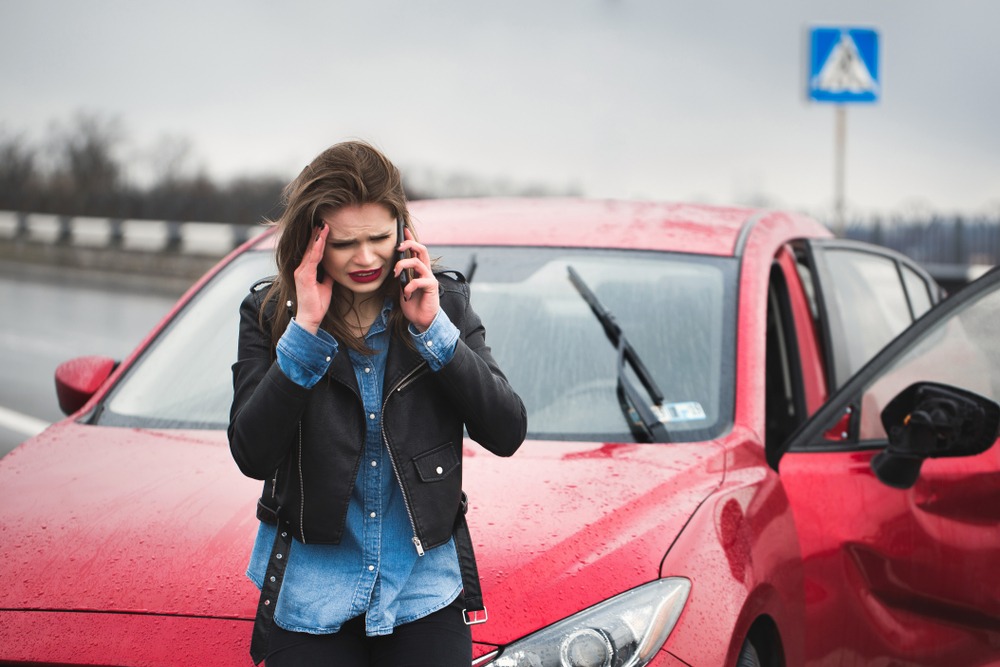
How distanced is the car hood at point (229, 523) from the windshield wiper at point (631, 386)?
0.09 m

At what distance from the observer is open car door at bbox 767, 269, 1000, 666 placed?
9.53 feet

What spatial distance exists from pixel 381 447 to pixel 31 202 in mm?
32949

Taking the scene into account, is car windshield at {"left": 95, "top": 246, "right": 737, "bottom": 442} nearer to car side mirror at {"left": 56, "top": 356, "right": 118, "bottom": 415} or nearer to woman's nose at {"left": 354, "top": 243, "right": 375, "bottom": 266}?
car side mirror at {"left": 56, "top": 356, "right": 118, "bottom": 415}

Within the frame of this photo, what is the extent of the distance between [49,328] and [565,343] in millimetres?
12931

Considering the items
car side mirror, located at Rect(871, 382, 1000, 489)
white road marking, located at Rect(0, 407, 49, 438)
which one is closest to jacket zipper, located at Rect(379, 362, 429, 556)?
car side mirror, located at Rect(871, 382, 1000, 489)

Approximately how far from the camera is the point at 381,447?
6.76 ft

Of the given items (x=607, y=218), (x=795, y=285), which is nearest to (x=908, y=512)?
(x=795, y=285)

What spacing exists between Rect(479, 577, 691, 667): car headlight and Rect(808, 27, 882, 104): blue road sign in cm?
849

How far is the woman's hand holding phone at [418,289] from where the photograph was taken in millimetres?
2000

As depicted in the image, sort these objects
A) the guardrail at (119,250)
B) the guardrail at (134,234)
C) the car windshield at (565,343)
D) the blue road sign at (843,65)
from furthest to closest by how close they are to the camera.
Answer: the guardrail at (134,234), the guardrail at (119,250), the blue road sign at (843,65), the car windshield at (565,343)

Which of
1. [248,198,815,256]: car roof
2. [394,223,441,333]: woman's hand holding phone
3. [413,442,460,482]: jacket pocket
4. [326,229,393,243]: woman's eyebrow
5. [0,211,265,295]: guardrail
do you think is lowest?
[0,211,265,295]: guardrail

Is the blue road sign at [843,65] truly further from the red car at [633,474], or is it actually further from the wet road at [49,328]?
the wet road at [49,328]

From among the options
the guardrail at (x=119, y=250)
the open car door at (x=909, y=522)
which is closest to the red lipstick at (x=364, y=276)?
the open car door at (x=909, y=522)

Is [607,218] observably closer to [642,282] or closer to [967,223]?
[642,282]
